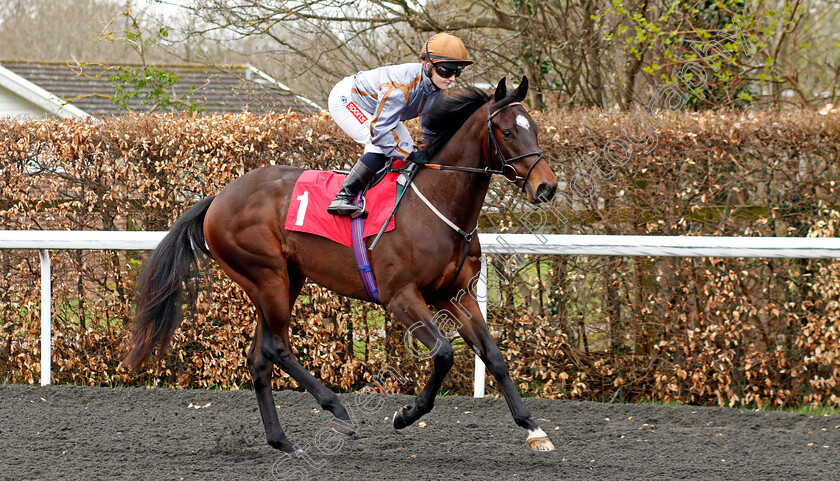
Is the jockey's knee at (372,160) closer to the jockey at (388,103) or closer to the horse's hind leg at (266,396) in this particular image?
the jockey at (388,103)

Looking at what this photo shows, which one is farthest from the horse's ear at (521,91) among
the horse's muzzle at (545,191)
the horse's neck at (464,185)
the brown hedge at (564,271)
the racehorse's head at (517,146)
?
the brown hedge at (564,271)

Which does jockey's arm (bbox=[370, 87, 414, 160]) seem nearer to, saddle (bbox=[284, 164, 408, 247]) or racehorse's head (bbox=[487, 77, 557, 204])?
saddle (bbox=[284, 164, 408, 247])

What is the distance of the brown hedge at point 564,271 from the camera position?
467cm

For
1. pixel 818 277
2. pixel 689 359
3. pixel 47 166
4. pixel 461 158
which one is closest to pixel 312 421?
pixel 461 158

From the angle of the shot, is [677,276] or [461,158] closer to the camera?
[461,158]

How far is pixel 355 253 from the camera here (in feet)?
12.3

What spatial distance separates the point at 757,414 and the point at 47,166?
465 centimetres

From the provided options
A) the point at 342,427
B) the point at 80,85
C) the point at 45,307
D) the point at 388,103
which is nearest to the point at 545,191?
the point at 388,103

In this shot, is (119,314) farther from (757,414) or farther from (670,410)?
(757,414)

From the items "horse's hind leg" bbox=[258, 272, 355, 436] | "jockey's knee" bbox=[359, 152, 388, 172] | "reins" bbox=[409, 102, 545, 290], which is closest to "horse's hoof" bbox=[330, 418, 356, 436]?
"horse's hind leg" bbox=[258, 272, 355, 436]

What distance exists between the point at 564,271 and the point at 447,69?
1.83 metres

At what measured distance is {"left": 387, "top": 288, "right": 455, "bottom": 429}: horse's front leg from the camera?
11.4ft

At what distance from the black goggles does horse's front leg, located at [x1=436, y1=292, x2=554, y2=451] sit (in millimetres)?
986

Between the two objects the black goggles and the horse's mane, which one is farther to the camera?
the horse's mane
